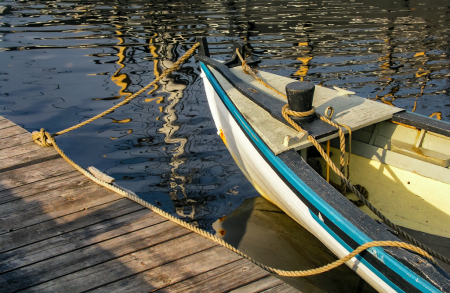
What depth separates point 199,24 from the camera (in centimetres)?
1360

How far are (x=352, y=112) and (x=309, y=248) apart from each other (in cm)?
155

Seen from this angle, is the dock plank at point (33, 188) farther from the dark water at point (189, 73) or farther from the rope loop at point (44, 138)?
the dark water at point (189, 73)

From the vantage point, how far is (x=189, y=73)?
9.18m

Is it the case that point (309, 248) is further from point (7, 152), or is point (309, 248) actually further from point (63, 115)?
point (63, 115)

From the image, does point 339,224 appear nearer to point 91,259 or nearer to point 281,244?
point 281,244

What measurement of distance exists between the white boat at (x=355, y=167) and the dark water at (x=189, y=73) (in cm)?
70

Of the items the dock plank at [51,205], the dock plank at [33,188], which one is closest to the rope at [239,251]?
the dock plank at [51,205]

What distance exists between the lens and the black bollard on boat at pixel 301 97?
3.50 meters

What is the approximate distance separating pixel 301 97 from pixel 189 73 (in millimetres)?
6008

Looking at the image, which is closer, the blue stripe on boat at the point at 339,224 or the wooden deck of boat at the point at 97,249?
the blue stripe on boat at the point at 339,224

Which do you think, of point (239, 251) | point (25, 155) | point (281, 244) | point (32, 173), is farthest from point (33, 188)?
point (281, 244)

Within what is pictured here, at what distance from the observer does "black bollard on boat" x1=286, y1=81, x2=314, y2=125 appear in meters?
3.50

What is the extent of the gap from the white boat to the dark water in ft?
2.31

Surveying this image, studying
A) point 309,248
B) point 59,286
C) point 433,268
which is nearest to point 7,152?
point 59,286
